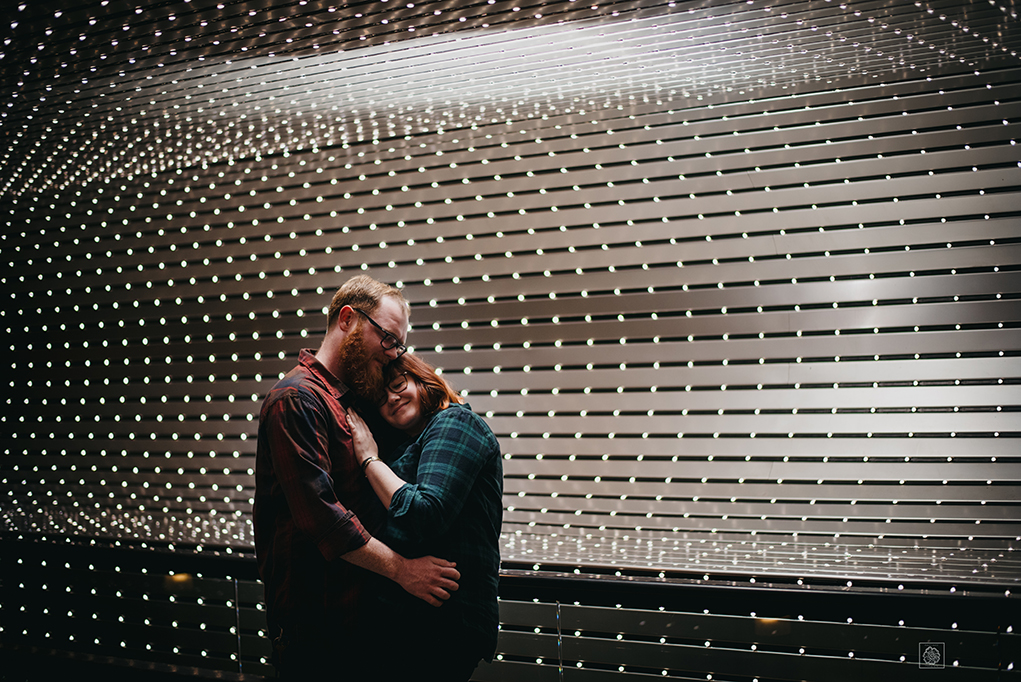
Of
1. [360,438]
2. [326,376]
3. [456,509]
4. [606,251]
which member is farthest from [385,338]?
[606,251]

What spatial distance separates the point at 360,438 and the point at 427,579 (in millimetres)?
574

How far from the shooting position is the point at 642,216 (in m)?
3.35

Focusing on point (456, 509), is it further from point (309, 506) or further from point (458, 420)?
point (309, 506)

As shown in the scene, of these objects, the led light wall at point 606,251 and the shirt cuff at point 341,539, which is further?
the led light wall at point 606,251

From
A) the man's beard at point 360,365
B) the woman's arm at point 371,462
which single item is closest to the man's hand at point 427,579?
the woman's arm at point 371,462

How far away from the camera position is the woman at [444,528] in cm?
198

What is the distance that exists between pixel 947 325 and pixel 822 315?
606mm

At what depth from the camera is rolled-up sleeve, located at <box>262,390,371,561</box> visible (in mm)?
1938

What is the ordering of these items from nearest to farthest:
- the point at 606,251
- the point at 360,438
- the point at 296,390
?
the point at 296,390 < the point at 360,438 < the point at 606,251

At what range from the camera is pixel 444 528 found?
198 centimetres

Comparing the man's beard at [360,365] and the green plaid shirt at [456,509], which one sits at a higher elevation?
the man's beard at [360,365]

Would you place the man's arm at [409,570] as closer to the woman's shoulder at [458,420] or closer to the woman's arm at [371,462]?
the woman's arm at [371,462]

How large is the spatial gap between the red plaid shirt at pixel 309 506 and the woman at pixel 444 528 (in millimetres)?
97

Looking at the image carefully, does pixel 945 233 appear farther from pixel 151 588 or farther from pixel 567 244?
pixel 151 588
